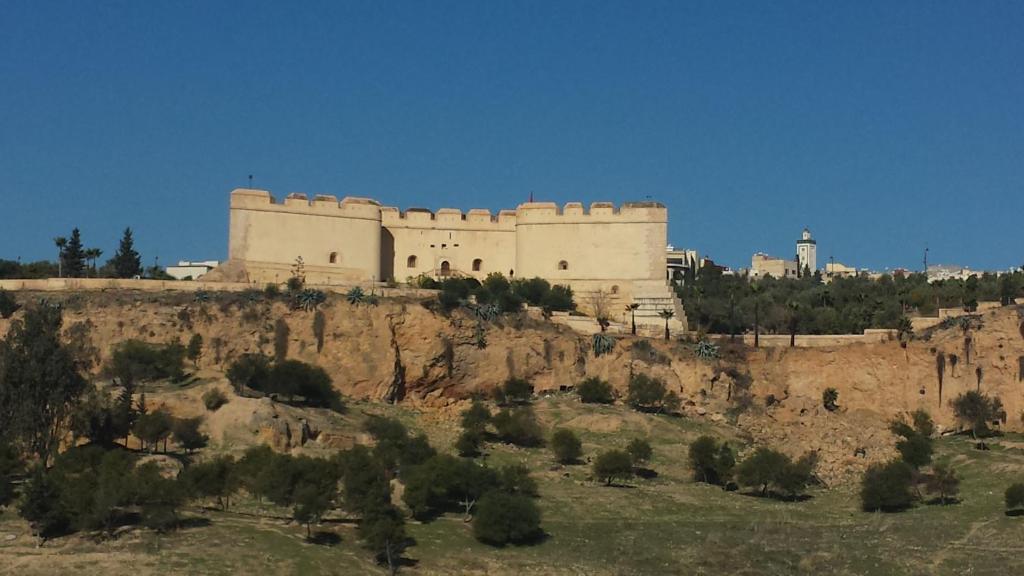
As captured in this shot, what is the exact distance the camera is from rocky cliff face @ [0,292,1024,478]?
1967 inches

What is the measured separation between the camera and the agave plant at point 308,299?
167 feet

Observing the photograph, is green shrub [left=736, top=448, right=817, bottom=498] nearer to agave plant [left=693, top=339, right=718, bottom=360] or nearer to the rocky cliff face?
the rocky cliff face

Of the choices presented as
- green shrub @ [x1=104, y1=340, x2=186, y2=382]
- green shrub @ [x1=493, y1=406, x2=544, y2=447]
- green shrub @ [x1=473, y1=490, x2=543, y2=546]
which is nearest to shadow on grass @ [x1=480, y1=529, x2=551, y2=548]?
green shrub @ [x1=473, y1=490, x2=543, y2=546]

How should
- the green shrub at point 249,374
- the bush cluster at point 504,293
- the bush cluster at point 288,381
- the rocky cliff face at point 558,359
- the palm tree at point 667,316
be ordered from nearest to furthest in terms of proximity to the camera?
1. the green shrub at point 249,374
2. the bush cluster at point 288,381
3. the rocky cliff face at point 558,359
4. the bush cluster at point 504,293
5. the palm tree at point 667,316

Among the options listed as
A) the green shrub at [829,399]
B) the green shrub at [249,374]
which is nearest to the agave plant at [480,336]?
the green shrub at [249,374]

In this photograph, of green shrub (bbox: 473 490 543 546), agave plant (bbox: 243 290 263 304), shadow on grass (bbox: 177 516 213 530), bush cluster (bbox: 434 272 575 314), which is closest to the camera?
shadow on grass (bbox: 177 516 213 530)

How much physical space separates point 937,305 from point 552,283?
16.0 meters

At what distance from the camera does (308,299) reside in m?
50.9

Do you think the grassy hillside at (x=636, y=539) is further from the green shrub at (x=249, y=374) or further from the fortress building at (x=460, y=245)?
the fortress building at (x=460, y=245)

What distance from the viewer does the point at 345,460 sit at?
38.9 m

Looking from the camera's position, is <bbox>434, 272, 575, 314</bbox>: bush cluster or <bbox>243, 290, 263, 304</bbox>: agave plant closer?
Result: <bbox>243, 290, 263, 304</bbox>: agave plant

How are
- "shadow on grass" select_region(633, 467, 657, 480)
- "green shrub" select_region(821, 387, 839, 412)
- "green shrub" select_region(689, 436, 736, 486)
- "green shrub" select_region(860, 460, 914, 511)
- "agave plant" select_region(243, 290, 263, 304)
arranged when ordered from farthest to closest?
1. "green shrub" select_region(821, 387, 839, 412)
2. "agave plant" select_region(243, 290, 263, 304)
3. "shadow on grass" select_region(633, 467, 657, 480)
4. "green shrub" select_region(689, 436, 736, 486)
5. "green shrub" select_region(860, 460, 914, 511)

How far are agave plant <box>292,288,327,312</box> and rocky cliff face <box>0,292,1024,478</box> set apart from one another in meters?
0.27

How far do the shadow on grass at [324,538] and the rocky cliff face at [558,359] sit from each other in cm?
1318
